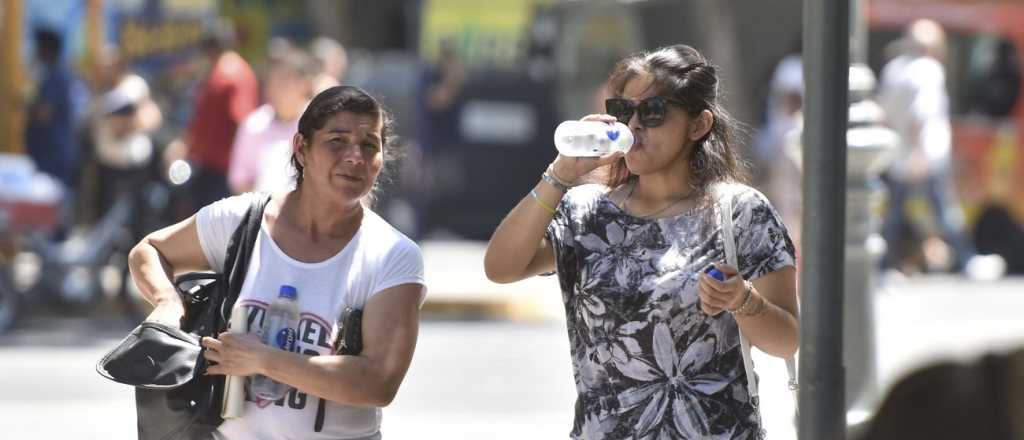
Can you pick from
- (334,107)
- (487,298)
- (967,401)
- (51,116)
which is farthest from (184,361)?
(51,116)

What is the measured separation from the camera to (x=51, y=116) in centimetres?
1354

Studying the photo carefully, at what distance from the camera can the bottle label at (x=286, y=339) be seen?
12.0ft

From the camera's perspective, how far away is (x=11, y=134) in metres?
→ 12.6

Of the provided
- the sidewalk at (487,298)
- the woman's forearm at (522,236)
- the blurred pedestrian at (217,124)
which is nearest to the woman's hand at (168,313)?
the woman's forearm at (522,236)

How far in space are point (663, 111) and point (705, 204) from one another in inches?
8.4

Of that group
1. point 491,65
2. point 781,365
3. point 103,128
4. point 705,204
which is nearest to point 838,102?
point 705,204

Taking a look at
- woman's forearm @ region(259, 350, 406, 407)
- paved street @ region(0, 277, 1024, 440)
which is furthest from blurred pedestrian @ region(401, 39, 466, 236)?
woman's forearm @ region(259, 350, 406, 407)

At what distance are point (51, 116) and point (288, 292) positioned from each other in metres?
10.4

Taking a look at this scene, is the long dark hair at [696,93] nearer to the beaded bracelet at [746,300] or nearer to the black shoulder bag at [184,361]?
the beaded bracelet at [746,300]

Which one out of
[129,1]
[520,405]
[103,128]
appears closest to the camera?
[520,405]

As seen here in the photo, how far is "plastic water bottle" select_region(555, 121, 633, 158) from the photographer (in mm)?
3469

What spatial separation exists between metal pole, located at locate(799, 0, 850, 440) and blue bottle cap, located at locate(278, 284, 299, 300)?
1.06m

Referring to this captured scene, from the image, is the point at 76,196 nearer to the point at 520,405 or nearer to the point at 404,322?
the point at 520,405

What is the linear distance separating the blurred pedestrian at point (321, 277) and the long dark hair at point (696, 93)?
0.55m
